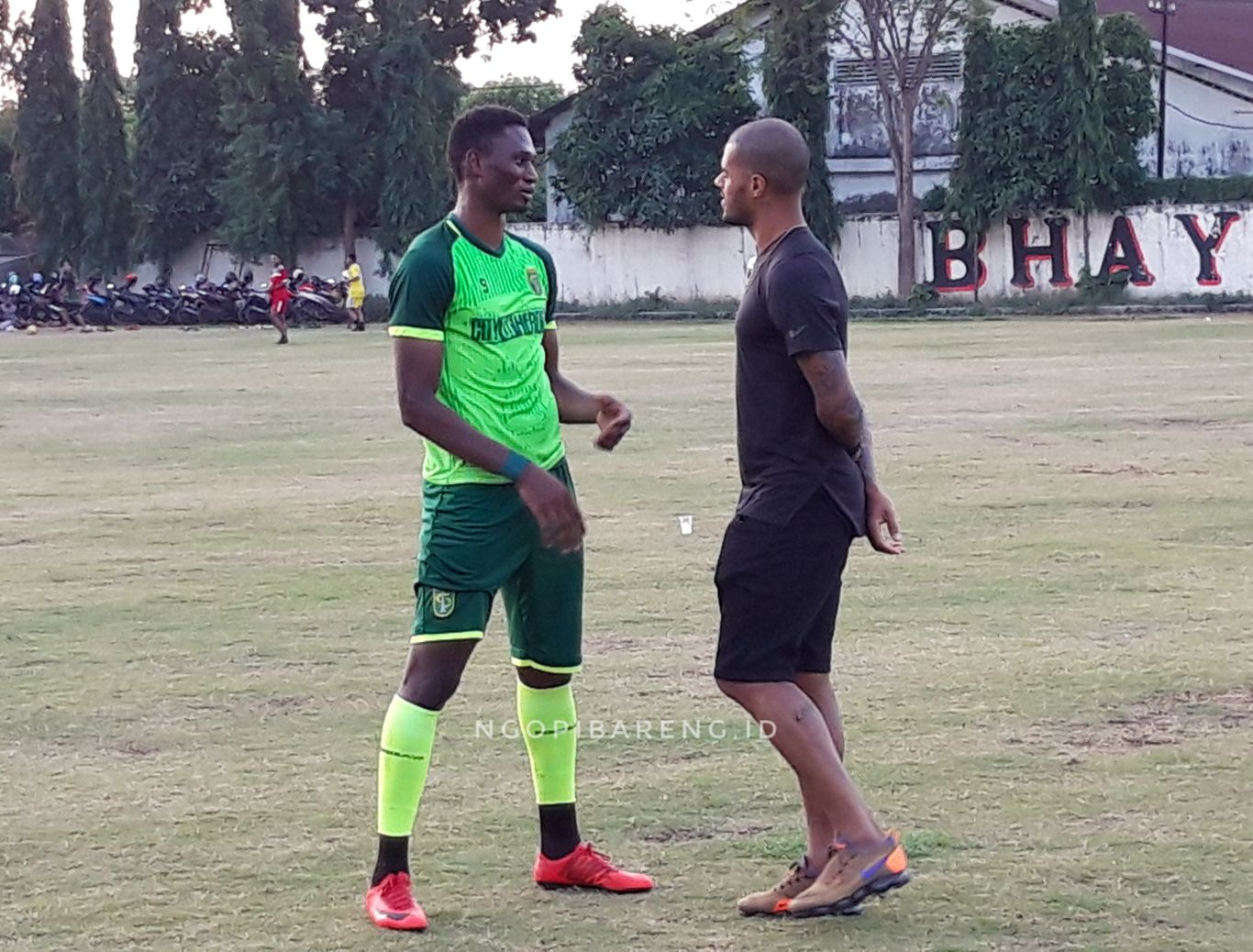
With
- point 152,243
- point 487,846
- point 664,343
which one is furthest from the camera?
point 152,243

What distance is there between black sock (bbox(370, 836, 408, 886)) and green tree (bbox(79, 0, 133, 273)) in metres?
55.4

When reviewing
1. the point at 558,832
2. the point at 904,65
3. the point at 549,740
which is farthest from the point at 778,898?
the point at 904,65

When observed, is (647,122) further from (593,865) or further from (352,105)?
(593,865)

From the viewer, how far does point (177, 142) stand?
5722 centimetres

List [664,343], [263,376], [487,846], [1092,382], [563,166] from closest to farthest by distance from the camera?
[487,846], [1092,382], [263,376], [664,343], [563,166]

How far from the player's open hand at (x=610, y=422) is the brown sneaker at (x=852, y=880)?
4.04 feet

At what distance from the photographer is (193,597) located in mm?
9398

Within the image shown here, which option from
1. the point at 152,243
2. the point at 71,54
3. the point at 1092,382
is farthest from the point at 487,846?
Result: the point at 71,54

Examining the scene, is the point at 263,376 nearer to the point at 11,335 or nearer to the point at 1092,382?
the point at 1092,382

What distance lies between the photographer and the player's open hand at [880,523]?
4910 millimetres

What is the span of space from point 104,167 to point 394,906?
5638 centimetres

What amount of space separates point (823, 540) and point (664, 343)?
86.8 ft

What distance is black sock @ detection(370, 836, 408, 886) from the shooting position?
489 cm

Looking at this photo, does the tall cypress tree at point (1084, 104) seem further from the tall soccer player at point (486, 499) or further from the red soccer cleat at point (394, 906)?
the red soccer cleat at point (394, 906)
